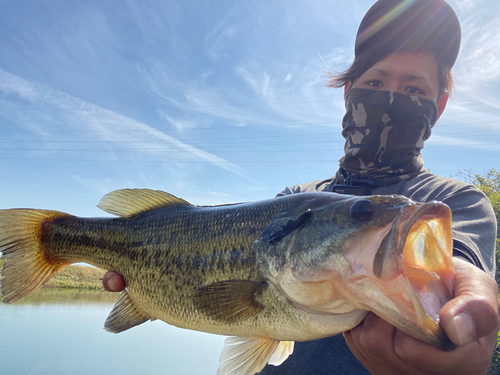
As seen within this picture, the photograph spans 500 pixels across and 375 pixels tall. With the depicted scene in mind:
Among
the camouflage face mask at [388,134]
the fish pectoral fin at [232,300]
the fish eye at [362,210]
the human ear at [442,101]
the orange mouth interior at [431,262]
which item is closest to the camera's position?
the orange mouth interior at [431,262]

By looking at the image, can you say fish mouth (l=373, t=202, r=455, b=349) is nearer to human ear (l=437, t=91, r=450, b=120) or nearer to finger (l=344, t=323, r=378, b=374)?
finger (l=344, t=323, r=378, b=374)

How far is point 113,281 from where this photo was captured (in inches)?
95.8

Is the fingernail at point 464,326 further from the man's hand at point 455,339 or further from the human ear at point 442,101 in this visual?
the human ear at point 442,101

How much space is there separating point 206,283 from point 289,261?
1.98 feet

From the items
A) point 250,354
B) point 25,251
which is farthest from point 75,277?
point 250,354

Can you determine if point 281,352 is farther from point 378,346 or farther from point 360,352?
point 378,346

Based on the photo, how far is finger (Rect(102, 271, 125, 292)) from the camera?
7.98 ft

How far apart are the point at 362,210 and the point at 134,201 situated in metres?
1.90

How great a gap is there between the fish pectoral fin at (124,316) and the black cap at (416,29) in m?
3.04

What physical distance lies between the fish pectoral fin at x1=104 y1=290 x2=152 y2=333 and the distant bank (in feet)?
79.0

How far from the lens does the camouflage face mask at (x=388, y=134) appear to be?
2736 millimetres

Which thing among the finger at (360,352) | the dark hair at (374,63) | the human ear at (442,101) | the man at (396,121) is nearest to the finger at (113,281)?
the man at (396,121)

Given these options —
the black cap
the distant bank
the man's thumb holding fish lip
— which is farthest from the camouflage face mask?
the distant bank

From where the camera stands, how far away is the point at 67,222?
9.20ft
